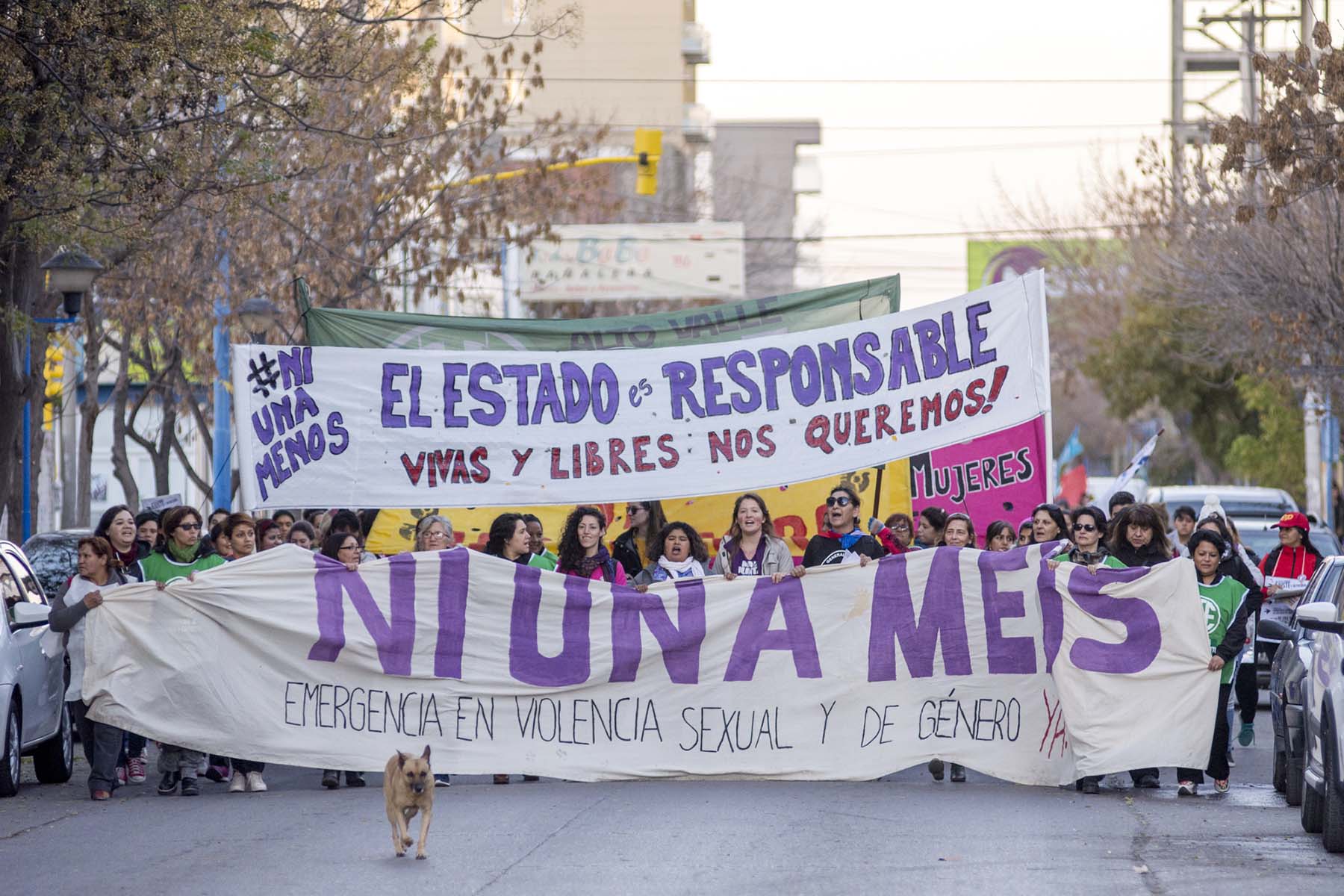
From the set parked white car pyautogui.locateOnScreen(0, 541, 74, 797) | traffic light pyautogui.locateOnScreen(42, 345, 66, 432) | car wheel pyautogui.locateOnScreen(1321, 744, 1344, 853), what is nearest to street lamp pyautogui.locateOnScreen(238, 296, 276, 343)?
traffic light pyautogui.locateOnScreen(42, 345, 66, 432)

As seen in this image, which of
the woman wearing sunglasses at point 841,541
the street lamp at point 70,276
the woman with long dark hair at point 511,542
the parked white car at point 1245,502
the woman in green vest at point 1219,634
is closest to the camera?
the woman in green vest at point 1219,634

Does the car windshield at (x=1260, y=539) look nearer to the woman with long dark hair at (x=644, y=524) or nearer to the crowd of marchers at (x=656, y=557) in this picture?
the crowd of marchers at (x=656, y=557)

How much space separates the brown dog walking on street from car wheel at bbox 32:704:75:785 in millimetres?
4112

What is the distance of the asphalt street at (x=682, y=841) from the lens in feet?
25.6

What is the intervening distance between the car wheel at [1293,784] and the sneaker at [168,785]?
6.16 metres

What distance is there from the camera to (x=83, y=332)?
84.0ft

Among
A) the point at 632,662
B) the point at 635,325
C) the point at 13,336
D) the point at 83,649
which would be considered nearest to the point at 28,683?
the point at 83,649

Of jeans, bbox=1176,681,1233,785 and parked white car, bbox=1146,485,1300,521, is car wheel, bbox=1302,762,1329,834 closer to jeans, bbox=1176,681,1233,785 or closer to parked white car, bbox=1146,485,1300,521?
jeans, bbox=1176,681,1233,785

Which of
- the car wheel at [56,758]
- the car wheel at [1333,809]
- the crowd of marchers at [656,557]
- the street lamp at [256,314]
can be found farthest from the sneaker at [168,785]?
the street lamp at [256,314]

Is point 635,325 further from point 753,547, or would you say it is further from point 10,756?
point 10,756

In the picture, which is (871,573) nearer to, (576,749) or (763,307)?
(576,749)

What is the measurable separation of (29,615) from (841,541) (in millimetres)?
4887

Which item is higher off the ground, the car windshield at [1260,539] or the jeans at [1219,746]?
the car windshield at [1260,539]

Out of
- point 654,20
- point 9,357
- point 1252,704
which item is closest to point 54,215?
point 9,357
